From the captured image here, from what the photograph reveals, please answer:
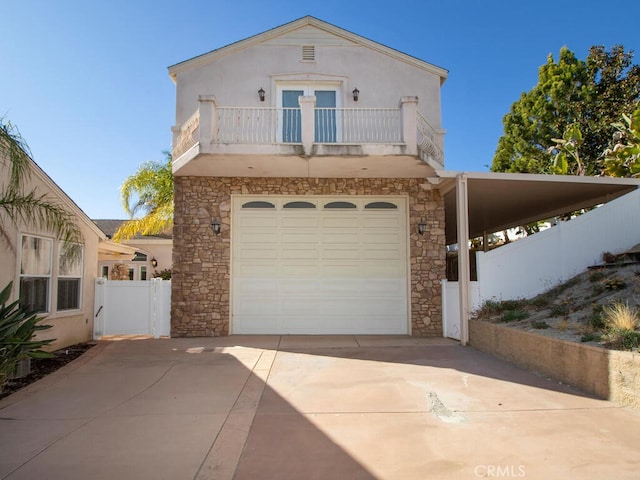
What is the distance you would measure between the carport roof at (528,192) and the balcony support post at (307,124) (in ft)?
9.54

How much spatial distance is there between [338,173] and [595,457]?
8.22 metres

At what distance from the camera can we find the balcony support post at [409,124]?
986 centimetres

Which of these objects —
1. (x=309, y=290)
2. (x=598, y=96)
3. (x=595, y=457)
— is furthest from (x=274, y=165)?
(x=598, y=96)

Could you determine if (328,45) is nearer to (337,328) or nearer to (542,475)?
(337,328)

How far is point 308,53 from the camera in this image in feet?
39.6

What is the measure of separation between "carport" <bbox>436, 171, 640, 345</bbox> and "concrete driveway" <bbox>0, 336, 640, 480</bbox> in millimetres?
2614

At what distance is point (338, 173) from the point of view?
1107cm

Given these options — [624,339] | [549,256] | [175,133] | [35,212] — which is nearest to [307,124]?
[175,133]

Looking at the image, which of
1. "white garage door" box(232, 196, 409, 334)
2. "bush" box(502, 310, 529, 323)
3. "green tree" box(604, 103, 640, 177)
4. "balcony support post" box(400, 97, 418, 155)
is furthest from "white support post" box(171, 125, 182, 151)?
"green tree" box(604, 103, 640, 177)

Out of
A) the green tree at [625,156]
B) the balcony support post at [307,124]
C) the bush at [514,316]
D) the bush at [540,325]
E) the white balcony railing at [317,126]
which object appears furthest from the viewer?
the green tree at [625,156]

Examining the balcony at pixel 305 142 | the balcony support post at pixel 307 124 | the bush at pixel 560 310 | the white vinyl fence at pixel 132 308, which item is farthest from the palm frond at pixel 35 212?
the bush at pixel 560 310

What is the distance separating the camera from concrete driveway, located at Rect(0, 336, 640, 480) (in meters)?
3.80

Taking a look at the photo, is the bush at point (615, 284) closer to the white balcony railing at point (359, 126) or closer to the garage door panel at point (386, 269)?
the garage door panel at point (386, 269)

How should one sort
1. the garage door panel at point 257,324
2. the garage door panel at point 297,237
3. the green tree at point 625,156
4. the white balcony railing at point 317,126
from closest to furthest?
the white balcony railing at point 317,126 < the garage door panel at point 257,324 < the garage door panel at point 297,237 < the green tree at point 625,156
